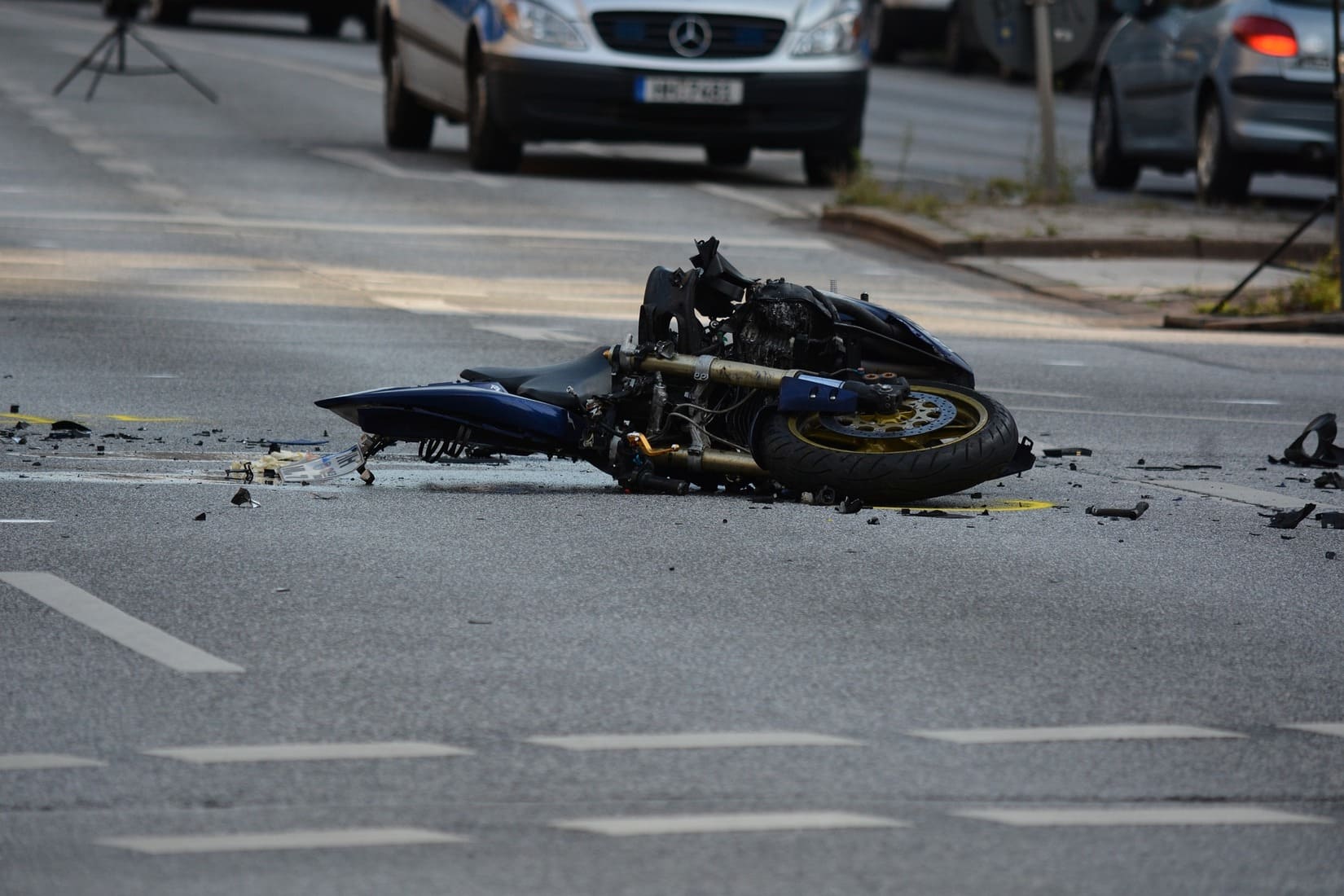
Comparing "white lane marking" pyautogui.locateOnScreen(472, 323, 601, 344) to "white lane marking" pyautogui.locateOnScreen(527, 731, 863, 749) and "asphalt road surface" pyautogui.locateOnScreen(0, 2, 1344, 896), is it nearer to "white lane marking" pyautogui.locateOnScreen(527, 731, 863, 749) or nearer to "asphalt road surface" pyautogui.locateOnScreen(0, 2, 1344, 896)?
"asphalt road surface" pyautogui.locateOnScreen(0, 2, 1344, 896)

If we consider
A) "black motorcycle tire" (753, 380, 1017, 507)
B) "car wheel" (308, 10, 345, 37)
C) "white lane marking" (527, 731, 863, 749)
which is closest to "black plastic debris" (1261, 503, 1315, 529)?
"black motorcycle tire" (753, 380, 1017, 507)

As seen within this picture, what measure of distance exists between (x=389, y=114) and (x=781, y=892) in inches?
749

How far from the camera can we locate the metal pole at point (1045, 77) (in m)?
18.9

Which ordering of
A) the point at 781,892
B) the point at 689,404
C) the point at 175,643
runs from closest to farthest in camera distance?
the point at 781,892, the point at 175,643, the point at 689,404

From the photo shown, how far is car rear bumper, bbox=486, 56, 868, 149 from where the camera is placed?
19.2 m

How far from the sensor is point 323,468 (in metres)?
8.17

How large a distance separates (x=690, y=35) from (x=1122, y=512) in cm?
1202

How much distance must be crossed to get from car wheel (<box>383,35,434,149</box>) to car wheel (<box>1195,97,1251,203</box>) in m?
6.39

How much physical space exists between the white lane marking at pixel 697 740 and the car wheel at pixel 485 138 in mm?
14830

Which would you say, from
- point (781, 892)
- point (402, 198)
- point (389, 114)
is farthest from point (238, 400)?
point (389, 114)

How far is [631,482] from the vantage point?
8.09 meters

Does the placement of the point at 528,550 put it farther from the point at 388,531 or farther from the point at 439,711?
the point at 439,711

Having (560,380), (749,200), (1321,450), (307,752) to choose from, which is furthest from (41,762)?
(749,200)

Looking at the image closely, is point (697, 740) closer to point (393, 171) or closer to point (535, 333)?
point (535, 333)
